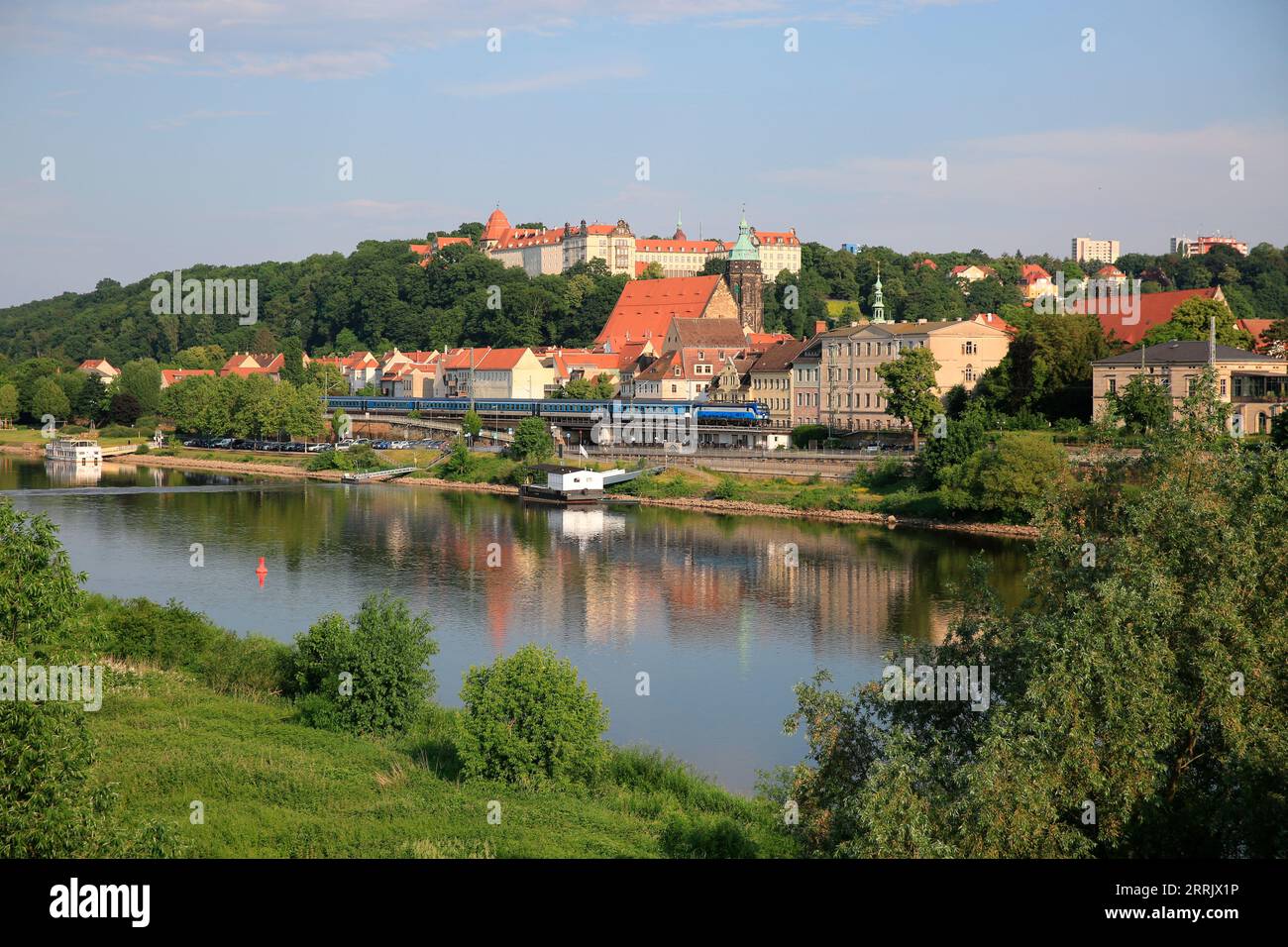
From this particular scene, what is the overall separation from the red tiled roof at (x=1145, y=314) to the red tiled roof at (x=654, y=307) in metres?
23.1

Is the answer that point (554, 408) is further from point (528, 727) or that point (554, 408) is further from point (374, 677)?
point (528, 727)

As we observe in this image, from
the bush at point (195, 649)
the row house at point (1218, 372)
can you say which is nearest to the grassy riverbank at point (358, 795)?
the bush at point (195, 649)

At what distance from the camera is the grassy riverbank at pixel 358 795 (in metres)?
9.73

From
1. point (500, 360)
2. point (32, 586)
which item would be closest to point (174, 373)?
point (500, 360)

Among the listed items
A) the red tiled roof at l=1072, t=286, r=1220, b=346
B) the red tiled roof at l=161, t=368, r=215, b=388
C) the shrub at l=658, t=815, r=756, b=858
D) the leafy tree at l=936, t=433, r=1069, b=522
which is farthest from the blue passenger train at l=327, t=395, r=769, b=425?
the shrub at l=658, t=815, r=756, b=858

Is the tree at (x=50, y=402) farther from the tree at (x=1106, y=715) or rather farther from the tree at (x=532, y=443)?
the tree at (x=1106, y=715)

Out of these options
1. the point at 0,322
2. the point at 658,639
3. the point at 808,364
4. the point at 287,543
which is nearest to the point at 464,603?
the point at 658,639

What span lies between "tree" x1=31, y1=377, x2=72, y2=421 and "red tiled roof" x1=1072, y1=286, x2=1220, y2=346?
139ft

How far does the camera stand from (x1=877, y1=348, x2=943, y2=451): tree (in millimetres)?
34812

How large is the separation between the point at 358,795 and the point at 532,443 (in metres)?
29.4

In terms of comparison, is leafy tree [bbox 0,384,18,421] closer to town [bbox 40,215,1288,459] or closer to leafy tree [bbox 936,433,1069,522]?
town [bbox 40,215,1288,459]

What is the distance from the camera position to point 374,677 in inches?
519
